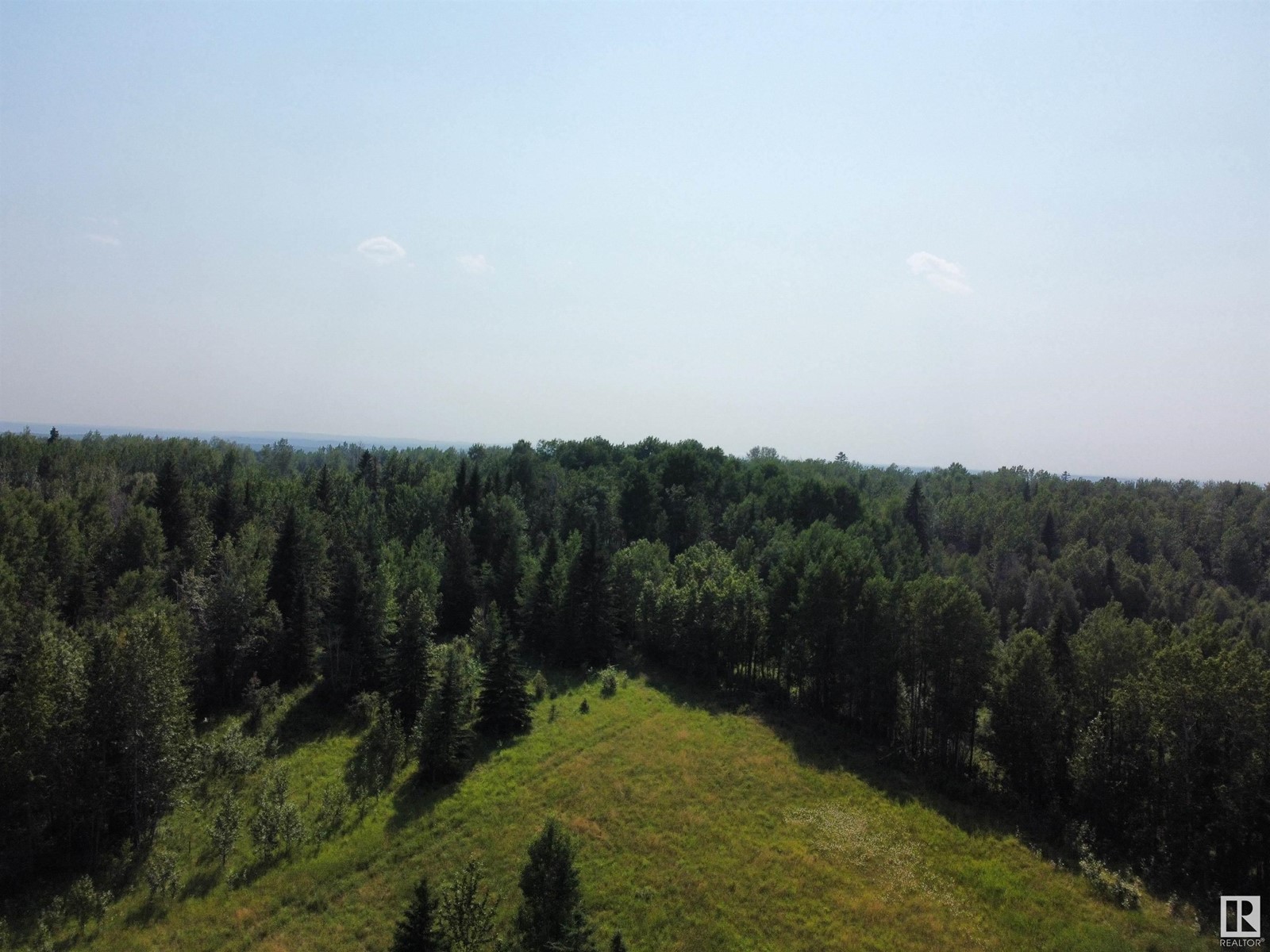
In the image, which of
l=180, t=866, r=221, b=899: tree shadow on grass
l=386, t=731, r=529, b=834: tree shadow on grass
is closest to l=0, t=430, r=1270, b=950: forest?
l=386, t=731, r=529, b=834: tree shadow on grass

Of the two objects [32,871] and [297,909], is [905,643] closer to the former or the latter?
[297,909]

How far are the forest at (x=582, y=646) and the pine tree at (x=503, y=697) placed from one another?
7.5 inches

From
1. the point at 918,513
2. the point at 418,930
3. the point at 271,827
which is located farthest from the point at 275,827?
the point at 918,513

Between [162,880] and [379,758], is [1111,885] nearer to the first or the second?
[379,758]

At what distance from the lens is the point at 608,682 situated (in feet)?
187

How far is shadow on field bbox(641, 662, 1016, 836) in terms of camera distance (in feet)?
135

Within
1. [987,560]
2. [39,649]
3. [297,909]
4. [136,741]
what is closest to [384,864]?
[297,909]

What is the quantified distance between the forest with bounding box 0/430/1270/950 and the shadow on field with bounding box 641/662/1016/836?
0.97m

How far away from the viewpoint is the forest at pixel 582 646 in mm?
34500

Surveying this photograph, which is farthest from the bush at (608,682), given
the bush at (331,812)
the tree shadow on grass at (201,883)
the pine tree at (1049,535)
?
the pine tree at (1049,535)

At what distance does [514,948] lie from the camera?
19703mm

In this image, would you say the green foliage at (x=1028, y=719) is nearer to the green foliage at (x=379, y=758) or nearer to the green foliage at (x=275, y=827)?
the green foliage at (x=379, y=758)

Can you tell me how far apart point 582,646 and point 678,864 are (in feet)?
110

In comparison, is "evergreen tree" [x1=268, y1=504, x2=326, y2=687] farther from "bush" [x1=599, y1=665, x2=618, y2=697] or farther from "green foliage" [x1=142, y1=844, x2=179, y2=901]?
"bush" [x1=599, y1=665, x2=618, y2=697]
